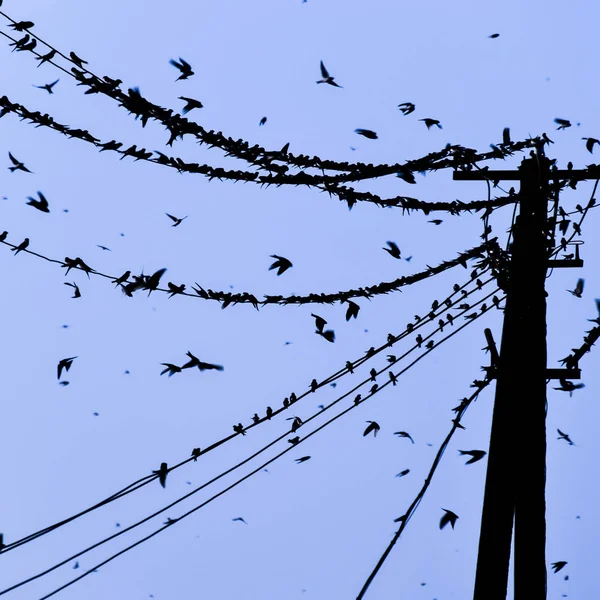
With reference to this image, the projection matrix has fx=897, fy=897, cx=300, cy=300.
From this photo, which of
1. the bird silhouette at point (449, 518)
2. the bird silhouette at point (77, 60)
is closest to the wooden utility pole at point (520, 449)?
the bird silhouette at point (449, 518)

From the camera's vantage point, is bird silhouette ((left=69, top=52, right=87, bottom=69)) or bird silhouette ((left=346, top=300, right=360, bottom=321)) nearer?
bird silhouette ((left=69, top=52, right=87, bottom=69))

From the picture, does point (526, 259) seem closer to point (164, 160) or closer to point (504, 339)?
point (504, 339)

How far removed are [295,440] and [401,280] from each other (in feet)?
5.93

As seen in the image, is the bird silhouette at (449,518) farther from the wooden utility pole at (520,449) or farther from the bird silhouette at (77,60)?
the bird silhouette at (77,60)

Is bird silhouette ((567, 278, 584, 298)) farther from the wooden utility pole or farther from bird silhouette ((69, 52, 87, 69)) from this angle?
bird silhouette ((69, 52, 87, 69))

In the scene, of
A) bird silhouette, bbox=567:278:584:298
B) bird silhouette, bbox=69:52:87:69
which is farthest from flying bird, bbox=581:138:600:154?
bird silhouette, bbox=69:52:87:69

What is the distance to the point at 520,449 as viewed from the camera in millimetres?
5863

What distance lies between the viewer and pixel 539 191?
22.8 feet

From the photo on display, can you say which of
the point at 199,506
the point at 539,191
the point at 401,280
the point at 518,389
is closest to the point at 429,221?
the point at 401,280

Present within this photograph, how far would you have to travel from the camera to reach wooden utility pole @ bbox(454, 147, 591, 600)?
18.8ft

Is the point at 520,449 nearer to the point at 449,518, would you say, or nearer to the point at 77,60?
the point at 449,518

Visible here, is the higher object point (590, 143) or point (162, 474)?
point (590, 143)

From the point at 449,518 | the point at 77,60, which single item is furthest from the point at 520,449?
the point at 77,60

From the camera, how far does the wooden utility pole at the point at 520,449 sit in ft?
18.8
